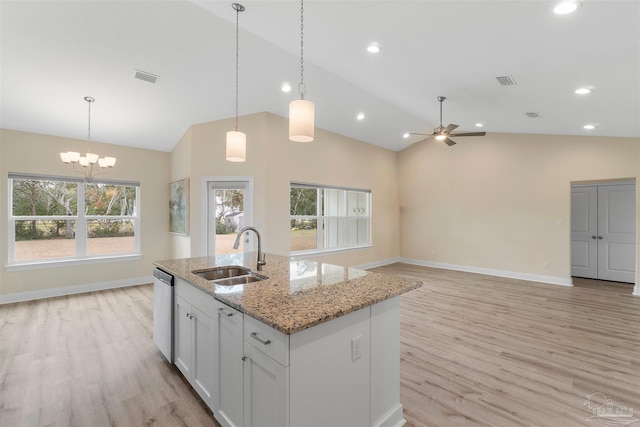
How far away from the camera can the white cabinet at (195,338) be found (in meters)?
1.97

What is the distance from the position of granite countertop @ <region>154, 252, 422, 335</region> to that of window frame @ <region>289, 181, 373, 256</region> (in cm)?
325

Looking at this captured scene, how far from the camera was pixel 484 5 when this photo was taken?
2.14 m

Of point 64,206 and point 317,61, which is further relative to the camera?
point 64,206

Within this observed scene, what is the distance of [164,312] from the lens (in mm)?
2627

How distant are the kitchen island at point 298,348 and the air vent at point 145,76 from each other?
2.77 meters

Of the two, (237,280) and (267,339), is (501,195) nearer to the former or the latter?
(237,280)

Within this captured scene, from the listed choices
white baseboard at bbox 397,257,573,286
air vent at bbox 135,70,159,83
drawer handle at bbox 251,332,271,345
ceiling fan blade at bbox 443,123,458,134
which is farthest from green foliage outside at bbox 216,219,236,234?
white baseboard at bbox 397,257,573,286

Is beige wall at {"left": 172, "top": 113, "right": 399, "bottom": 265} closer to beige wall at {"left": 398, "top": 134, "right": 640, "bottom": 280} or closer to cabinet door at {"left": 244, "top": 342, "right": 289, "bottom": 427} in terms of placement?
beige wall at {"left": 398, "top": 134, "right": 640, "bottom": 280}

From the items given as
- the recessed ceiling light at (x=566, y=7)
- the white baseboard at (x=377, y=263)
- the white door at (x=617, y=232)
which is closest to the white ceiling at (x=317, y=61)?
the recessed ceiling light at (x=566, y=7)

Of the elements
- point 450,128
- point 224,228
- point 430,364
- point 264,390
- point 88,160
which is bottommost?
point 430,364

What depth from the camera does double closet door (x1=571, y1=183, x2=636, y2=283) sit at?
5.64m

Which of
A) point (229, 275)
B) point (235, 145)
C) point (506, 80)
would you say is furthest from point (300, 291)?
point (506, 80)

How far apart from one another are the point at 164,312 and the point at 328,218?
4269mm

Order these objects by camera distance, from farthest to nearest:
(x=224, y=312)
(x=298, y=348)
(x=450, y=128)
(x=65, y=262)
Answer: (x=65, y=262) → (x=450, y=128) → (x=224, y=312) → (x=298, y=348)
